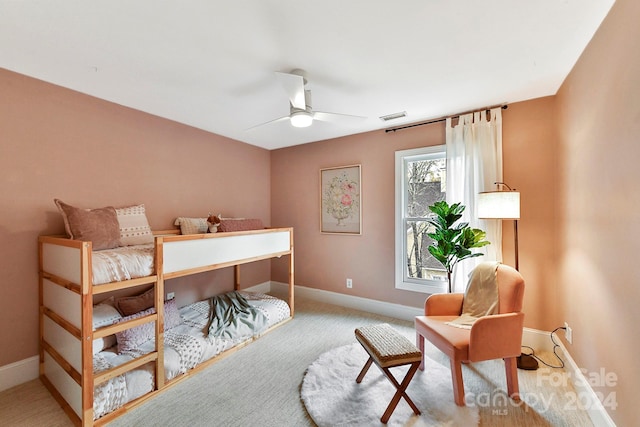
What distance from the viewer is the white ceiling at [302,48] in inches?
56.1

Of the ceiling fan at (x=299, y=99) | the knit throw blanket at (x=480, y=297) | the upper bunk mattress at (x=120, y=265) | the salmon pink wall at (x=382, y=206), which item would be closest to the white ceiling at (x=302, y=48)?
the ceiling fan at (x=299, y=99)

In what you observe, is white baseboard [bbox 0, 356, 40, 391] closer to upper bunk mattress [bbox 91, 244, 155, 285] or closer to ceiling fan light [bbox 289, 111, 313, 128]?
upper bunk mattress [bbox 91, 244, 155, 285]

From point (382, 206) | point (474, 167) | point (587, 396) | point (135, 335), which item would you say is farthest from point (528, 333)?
point (135, 335)

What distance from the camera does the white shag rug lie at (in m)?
1.66

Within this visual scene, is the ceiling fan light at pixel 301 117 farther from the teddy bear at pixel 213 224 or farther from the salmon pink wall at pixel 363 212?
the salmon pink wall at pixel 363 212

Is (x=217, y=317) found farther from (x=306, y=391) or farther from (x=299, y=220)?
(x=299, y=220)

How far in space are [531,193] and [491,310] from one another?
1.31 metres

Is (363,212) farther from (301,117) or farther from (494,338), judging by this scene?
(494,338)

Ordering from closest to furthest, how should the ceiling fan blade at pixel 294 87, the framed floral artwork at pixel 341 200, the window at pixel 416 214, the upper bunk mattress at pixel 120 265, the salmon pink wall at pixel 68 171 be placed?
1. the upper bunk mattress at pixel 120 265
2. the ceiling fan blade at pixel 294 87
3. the salmon pink wall at pixel 68 171
4. the window at pixel 416 214
5. the framed floral artwork at pixel 341 200

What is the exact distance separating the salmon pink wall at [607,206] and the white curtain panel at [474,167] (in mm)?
576

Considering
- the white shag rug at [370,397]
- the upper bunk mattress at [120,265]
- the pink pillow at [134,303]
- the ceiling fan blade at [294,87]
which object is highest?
the ceiling fan blade at [294,87]

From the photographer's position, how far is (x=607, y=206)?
4.93 feet

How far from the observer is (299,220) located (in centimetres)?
423

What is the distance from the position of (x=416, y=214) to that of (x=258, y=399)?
262 cm
